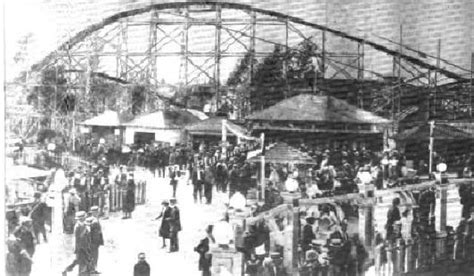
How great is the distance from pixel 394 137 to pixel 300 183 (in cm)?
67

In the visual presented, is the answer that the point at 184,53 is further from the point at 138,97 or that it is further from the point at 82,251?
the point at 82,251

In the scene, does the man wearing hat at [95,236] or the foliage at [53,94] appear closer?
the man wearing hat at [95,236]

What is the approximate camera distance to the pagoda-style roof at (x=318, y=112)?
4.44m

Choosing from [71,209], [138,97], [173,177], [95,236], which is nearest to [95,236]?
[95,236]

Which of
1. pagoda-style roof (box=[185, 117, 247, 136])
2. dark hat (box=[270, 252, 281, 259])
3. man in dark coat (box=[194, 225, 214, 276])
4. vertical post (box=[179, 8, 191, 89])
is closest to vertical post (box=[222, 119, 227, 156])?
pagoda-style roof (box=[185, 117, 247, 136])

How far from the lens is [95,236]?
4547 millimetres

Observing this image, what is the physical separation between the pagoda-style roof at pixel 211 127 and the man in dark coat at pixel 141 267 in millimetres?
859

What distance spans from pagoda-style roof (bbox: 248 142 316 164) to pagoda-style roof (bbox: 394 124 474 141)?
1.97 ft

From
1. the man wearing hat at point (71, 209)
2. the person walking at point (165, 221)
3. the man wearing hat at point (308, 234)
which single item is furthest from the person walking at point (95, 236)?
the man wearing hat at point (308, 234)

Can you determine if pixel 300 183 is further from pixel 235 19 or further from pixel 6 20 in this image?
pixel 6 20

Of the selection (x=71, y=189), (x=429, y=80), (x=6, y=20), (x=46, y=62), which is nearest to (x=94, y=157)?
(x=71, y=189)

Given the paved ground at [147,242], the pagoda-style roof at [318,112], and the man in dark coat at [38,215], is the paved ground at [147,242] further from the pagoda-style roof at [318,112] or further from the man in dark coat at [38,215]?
the pagoda-style roof at [318,112]

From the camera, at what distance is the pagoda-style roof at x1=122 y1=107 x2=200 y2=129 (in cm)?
451

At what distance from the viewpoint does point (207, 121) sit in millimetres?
4516
